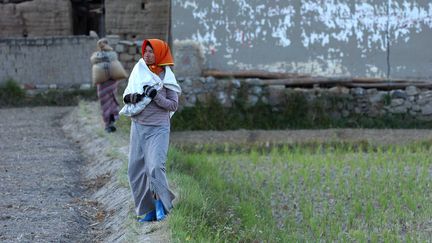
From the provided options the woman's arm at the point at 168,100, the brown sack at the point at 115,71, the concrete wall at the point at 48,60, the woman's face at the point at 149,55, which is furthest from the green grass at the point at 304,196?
the concrete wall at the point at 48,60

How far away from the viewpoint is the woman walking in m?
7.51

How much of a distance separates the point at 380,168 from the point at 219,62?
6568 mm

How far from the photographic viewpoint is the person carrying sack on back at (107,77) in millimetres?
13336

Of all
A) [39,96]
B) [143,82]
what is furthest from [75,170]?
[39,96]

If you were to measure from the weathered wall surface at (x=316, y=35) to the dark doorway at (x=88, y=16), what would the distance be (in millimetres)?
4833

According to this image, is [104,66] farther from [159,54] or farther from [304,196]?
[159,54]

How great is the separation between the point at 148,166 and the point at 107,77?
6014mm

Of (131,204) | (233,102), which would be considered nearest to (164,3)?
(233,102)

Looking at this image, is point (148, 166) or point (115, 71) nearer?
point (148, 166)

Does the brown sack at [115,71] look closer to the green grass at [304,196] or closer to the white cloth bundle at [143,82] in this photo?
the green grass at [304,196]

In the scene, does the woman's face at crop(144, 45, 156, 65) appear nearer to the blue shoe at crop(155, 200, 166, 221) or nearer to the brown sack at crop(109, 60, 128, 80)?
the blue shoe at crop(155, 200, 166, 221)

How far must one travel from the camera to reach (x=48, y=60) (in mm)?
19859

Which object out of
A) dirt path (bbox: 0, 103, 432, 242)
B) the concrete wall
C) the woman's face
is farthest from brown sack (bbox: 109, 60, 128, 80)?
the concrete wall

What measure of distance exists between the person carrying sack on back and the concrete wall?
6.33m
